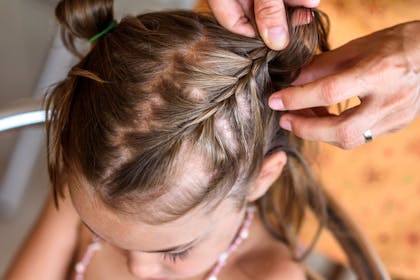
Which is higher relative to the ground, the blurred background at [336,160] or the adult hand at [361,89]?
the adult hand at [361,89]

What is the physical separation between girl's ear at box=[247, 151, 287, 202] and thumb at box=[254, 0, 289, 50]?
194mm

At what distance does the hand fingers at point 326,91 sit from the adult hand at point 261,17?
0.05 m

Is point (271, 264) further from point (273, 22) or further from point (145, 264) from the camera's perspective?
point (273, 22)

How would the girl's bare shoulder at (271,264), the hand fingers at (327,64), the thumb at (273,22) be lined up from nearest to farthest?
the thumb at (273,22) → the hand fingers at (327,64) → the girl's bare shoulder at (271,264)

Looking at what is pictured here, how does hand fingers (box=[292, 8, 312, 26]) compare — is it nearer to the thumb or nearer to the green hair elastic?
the thumb

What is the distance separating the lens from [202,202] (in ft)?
2.32

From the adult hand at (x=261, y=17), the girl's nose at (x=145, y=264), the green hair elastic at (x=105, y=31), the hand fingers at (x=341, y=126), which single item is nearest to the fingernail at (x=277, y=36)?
the adult hand at (x=261, y=17)

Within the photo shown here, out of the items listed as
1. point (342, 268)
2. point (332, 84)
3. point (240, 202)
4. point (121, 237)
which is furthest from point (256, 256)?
point (342, 268)

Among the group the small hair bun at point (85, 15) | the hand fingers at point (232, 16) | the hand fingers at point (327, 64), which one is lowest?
the hand fingers at point (327, 64)

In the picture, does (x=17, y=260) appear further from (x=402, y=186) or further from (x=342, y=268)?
(x=342, y=268)

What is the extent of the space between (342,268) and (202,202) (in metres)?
0.94

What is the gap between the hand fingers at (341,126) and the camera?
659 millimetres

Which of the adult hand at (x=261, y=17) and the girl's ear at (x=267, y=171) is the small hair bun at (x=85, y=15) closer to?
the adult hand at (x=261, y=17)

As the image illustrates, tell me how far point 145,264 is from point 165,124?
0.84 feet
